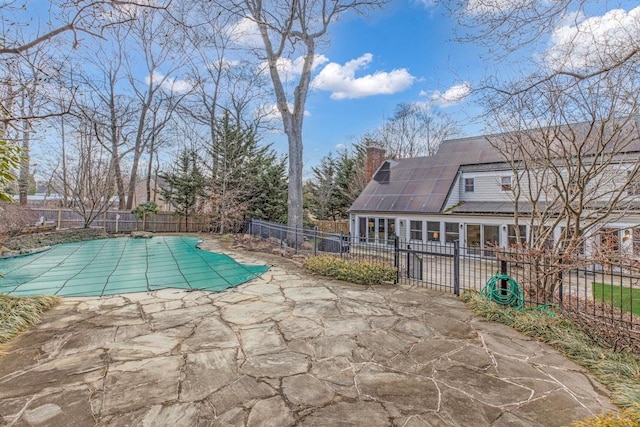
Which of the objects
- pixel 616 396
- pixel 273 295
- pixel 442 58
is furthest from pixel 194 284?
pixel 442 58

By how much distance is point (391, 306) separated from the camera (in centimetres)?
477

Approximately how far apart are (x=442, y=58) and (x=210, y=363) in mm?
6294

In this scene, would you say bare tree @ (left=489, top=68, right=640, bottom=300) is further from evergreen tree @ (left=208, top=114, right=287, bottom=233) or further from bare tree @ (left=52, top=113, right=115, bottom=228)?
bare tree @ (left=52, top=113, right=115, bottom=228)

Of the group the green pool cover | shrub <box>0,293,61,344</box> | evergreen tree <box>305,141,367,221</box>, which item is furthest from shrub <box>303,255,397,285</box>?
evergreen tree <box>305,141,367,221</box>

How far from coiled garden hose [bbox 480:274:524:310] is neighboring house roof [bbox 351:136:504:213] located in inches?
385

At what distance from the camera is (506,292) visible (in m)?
4.84

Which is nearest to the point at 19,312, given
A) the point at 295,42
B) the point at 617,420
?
the point at 617,420

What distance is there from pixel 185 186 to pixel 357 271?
14.5 metres

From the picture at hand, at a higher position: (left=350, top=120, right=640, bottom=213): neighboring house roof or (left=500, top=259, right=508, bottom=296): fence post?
(left=350, top=120, right=640, bottom=213): neighboring house roof

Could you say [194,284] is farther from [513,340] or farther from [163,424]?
[513,340]

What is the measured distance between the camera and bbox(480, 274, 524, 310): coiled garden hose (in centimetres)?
470

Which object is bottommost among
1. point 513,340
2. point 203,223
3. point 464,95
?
point 513,340

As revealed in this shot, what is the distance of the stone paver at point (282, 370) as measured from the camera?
2.19 metres

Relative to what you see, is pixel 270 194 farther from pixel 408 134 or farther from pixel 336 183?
pixel 408 134
